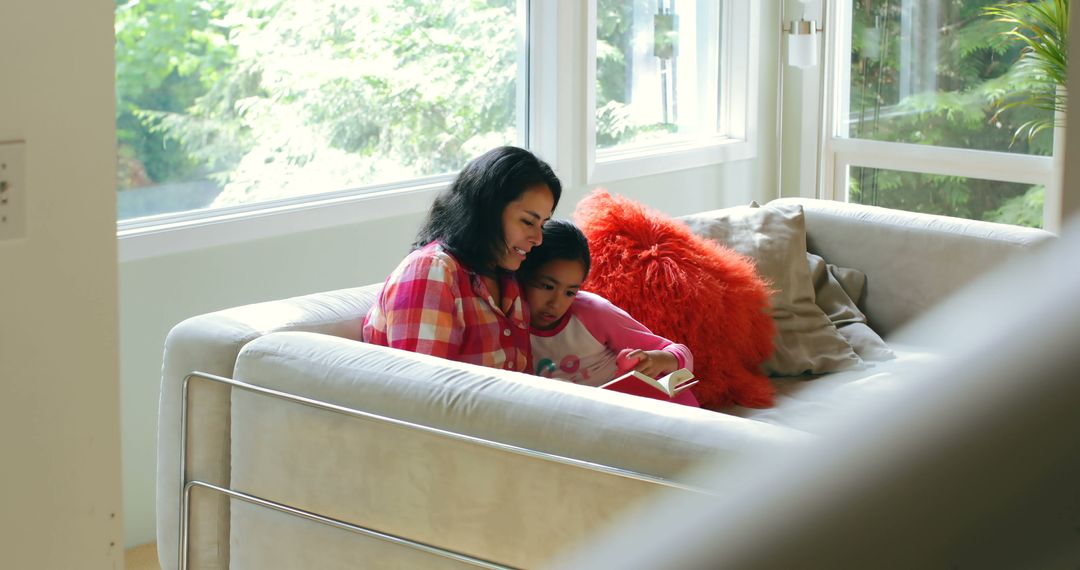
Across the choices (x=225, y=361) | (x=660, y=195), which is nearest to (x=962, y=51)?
(x=660, y=195)

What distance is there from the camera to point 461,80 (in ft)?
12.6

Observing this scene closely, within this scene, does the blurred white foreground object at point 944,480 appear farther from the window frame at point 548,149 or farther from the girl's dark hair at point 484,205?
the window frame at point 548,149

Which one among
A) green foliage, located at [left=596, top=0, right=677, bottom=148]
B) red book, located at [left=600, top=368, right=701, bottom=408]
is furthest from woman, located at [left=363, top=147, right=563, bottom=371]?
green foliage, located at [left=596, top=0, right=677, bottom=148]

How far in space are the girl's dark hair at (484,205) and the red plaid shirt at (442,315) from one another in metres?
0.04

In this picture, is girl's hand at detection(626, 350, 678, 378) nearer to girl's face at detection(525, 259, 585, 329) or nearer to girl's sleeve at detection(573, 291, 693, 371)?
girl's sleeve at detection(573, 291, 693, 371)

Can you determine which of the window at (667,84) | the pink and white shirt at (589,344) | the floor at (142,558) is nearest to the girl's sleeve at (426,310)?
the pink and white shirt at (589,344)

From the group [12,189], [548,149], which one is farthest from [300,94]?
[12,189]

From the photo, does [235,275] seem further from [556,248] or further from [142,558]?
[556,248]

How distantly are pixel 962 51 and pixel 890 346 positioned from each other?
5.83 ft

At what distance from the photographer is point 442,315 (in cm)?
222

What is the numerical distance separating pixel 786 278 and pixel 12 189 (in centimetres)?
219

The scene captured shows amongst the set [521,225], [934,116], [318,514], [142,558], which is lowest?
[142,558]

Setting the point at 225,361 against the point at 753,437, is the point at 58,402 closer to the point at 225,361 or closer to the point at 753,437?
the point at 225,361

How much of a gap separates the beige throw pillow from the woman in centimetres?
90
